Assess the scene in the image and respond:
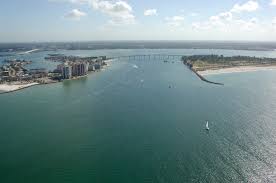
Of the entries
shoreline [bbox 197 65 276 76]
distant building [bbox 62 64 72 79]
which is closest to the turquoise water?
distant building [bbox 62 64 72 79]

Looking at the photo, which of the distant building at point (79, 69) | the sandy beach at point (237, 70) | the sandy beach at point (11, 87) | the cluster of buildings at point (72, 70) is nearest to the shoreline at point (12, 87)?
the sandy beach at point (11, 87)

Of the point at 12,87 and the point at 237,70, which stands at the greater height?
the point at 237,70

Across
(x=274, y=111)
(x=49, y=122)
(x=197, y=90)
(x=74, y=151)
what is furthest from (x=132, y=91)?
(x=74, y=151)

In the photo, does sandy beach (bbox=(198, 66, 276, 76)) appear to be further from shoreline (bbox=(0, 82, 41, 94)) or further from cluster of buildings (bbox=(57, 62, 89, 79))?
shoreline (bbox=(0, 82, 41, 94))

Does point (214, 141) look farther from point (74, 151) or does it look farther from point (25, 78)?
point (25, 78)

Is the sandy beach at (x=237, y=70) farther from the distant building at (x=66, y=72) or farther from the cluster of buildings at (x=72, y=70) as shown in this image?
the distant building at (x=66, y=72)

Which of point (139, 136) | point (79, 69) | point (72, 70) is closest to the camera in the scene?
point (139, 136)

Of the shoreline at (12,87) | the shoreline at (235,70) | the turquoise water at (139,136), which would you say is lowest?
the turquoise water at (139,136)

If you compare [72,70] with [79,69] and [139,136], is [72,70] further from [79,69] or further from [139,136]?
[139,136]

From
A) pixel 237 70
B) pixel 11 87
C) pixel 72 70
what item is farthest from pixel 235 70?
pixel 11 87
